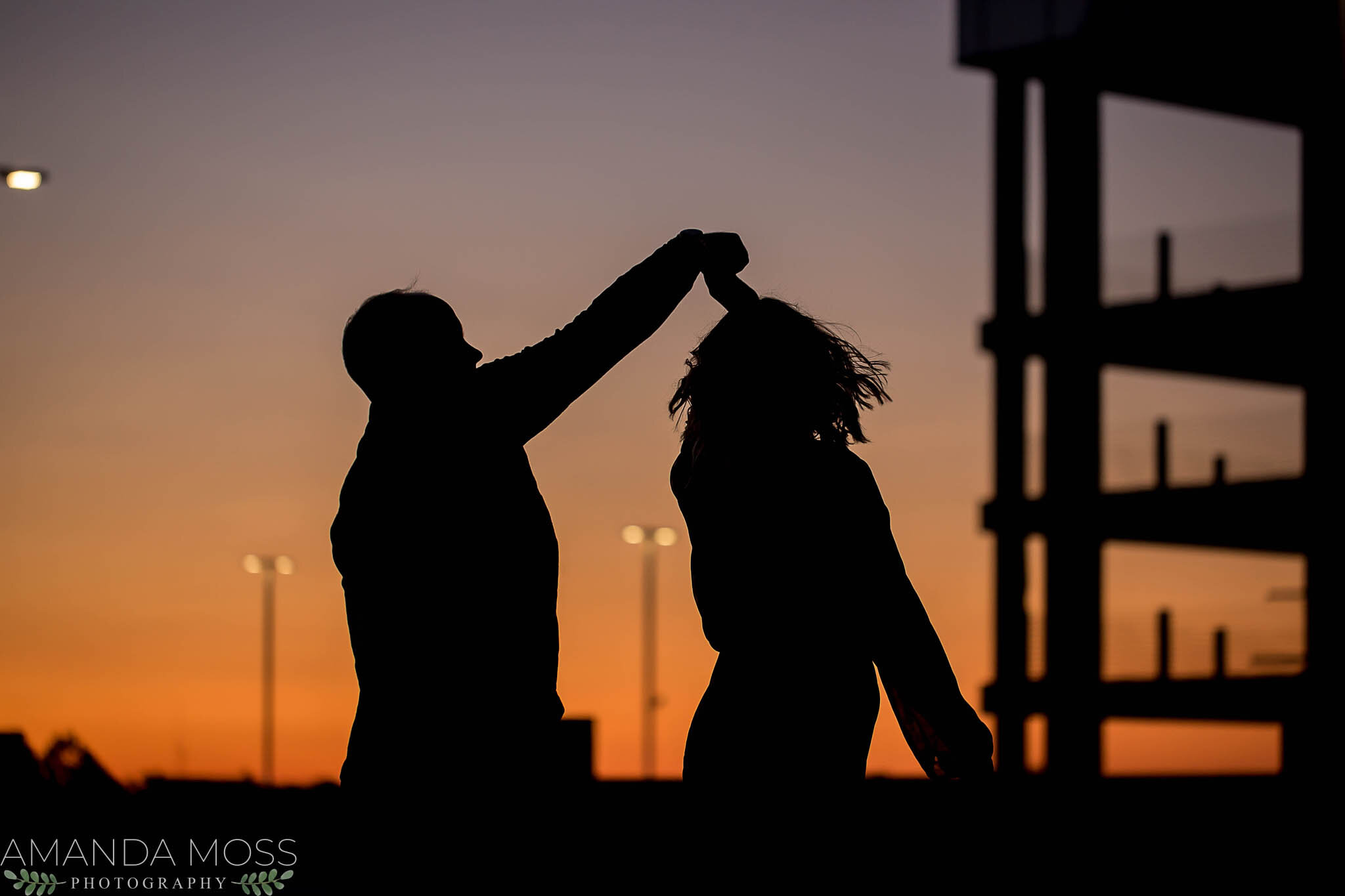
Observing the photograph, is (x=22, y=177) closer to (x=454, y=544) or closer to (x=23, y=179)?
(x=23, y=179)

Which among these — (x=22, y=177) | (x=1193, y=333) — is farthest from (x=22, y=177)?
(x=1193, y=333)

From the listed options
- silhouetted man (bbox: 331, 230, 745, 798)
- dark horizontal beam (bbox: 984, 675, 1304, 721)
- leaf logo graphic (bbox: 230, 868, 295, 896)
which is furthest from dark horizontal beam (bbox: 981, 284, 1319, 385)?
silhouetted man (bbox: 331, 230, 745, 798)

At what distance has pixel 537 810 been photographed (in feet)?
12.5

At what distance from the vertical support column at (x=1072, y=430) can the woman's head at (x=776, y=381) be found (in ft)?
81.1

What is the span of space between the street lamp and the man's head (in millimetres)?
12846

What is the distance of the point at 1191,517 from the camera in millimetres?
28094

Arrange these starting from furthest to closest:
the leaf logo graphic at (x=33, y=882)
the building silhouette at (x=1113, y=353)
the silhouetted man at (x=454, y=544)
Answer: the building silhouette at (x=1113, y=353) < the leaf logo graphic at (x=33, y=882) < the silhouetted man at (x=454, y=544)

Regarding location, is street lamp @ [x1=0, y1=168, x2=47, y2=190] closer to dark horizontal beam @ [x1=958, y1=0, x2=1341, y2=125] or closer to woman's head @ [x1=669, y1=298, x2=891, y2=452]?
woman's head @ [x1=669, y1=298, x2=891, y2=452]

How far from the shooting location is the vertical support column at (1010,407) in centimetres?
2902

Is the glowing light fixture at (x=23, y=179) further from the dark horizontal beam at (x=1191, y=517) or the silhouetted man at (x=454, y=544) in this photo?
the dark horizontal beam at (x=1191, y=517)

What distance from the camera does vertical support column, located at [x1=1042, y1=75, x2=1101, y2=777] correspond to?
28531mm

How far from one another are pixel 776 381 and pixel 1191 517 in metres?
25.0

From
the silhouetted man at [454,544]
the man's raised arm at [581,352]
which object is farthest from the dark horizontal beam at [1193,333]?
the silhouetted man at [454,544]

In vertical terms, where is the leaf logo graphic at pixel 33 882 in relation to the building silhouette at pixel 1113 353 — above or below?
below
